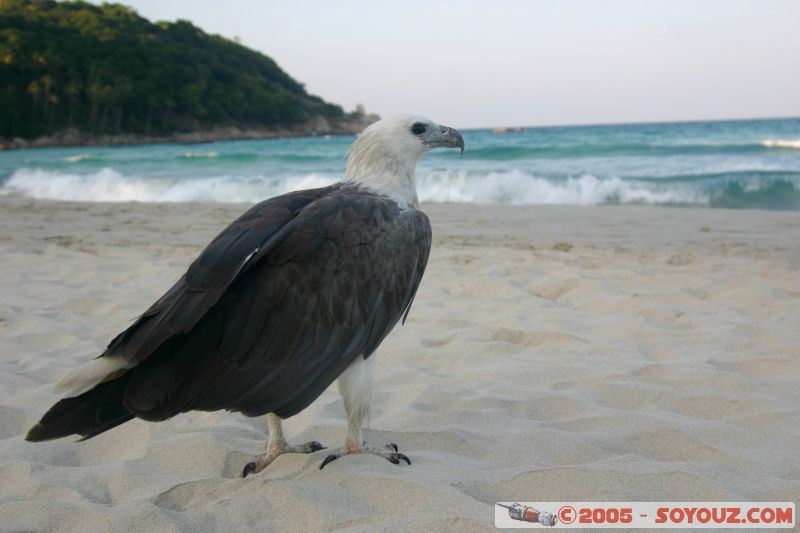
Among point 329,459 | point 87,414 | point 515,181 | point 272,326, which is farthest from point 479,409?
point 515,181

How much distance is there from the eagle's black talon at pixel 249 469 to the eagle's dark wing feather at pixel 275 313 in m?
0.35

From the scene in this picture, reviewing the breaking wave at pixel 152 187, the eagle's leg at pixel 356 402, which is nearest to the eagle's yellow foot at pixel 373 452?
the eagle's leg at pixel 356 402

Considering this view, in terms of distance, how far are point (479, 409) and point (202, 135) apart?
72310 millimetres

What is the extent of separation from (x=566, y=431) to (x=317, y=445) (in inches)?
40.8

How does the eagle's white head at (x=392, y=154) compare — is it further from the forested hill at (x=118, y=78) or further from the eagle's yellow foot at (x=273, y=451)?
the forested hill at (x=118, y=78)

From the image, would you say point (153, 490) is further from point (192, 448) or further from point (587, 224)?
point (587, 224)

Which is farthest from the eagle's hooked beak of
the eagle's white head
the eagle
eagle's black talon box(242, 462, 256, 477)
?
eagle's black talon box(242, 462, 256, 477)

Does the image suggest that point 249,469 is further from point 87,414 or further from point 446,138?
point 446,138

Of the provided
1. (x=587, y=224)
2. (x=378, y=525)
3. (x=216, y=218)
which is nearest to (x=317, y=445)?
(x=378, y=525)

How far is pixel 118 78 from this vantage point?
215 ft

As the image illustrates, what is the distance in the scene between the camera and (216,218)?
10641 millimetres

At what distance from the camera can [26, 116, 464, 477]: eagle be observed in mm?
2158

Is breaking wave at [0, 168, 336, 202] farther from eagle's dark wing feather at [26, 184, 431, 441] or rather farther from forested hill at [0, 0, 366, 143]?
forested hill at [0, 0, 366, 143]

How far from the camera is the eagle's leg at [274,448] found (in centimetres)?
254
